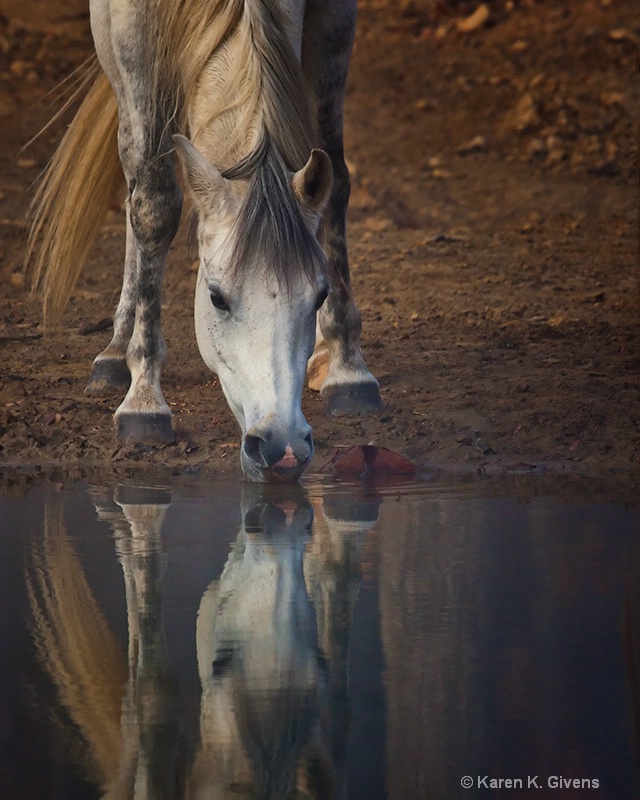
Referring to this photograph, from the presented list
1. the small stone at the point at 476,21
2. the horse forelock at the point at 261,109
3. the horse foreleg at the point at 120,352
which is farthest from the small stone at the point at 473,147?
the horse forelock at the point at 261,109

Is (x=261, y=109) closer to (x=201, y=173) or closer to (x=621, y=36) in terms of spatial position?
(x=201, y=173)

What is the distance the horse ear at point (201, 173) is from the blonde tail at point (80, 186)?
1.77m

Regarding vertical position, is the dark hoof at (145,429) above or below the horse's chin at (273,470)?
above

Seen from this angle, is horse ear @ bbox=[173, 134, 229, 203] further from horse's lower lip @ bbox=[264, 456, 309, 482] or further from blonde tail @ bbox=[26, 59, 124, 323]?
blonde tail @ bbox=[26, 59, 124, 323]

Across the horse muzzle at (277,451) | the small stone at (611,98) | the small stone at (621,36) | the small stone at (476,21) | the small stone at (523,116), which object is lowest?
the horse muzzle at (277,451)

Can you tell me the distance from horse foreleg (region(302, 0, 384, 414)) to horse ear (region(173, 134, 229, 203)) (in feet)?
2.97

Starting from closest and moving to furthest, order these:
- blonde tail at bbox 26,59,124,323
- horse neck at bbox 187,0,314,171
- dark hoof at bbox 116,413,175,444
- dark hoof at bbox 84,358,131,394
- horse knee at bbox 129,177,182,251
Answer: horse neck at bbox 187,0,314,171 < dark hoof at bbox 116,413,175,444 < horse knee at bbox 129,177,182,251 < dark hoof at bbox 84,358,131,394 < blonde tail at bbox 26,59,124,323

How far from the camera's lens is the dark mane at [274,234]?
3.66m

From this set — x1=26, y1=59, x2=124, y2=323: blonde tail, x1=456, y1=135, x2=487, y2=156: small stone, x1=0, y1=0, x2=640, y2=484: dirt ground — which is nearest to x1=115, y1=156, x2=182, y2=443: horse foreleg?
x1=0, y1=0, x2=640, y2=484: dirt ground

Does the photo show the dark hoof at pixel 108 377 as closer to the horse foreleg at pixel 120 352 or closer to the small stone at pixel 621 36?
the horse foreleg at pixel 120 352

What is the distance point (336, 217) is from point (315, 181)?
4.14 ft

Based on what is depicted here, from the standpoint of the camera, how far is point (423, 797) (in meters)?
1.85

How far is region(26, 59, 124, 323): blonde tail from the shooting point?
553 centimetres

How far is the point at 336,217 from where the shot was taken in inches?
199
